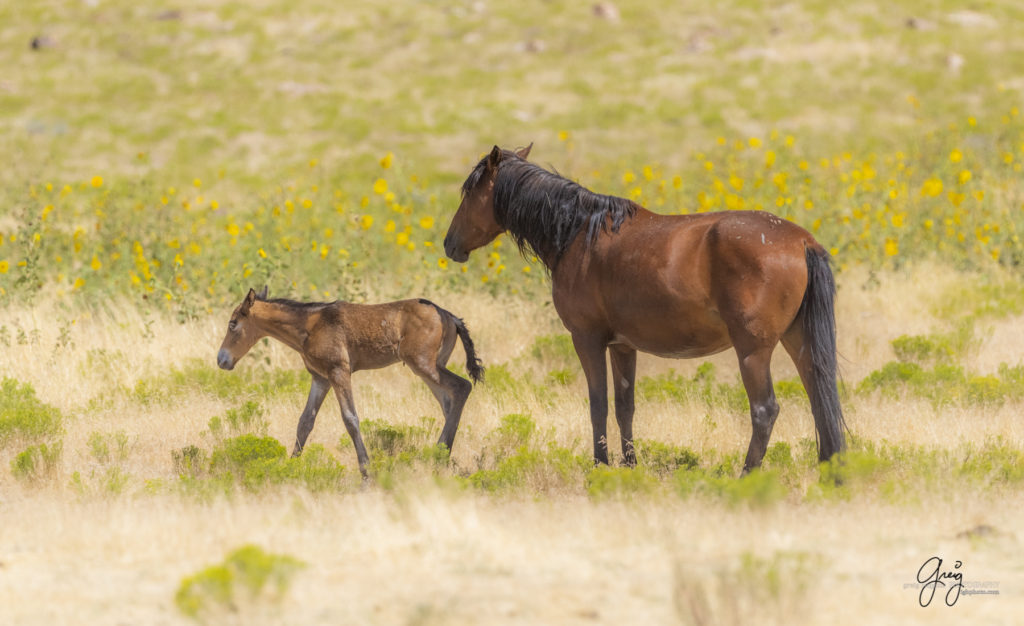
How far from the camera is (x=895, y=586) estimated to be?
15.3ft

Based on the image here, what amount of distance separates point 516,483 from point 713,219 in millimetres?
2052

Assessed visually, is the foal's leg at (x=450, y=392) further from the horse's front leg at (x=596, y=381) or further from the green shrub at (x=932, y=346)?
the green shrub at (x=932, y=346)

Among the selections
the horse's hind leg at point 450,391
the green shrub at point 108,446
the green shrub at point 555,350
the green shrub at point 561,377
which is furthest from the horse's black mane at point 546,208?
the green shrub at point 108,446

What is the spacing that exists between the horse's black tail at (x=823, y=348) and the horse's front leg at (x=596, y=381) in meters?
1.33

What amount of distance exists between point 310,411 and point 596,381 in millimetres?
2083

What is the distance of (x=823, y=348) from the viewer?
6.55 meters

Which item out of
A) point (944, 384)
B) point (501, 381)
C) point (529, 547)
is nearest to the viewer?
point (529, 547)

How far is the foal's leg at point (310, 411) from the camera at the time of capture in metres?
7.66

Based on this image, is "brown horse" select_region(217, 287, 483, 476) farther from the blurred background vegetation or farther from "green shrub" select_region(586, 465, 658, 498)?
the blurred background vegetation

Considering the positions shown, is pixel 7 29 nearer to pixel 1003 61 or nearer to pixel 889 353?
pixel 1003 61

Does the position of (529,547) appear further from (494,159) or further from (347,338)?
(494,159)

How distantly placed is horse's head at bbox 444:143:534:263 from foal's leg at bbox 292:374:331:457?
1.31 meters

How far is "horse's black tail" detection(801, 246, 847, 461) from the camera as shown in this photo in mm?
6488

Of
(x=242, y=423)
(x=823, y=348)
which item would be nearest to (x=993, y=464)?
(x=823, y=348)
